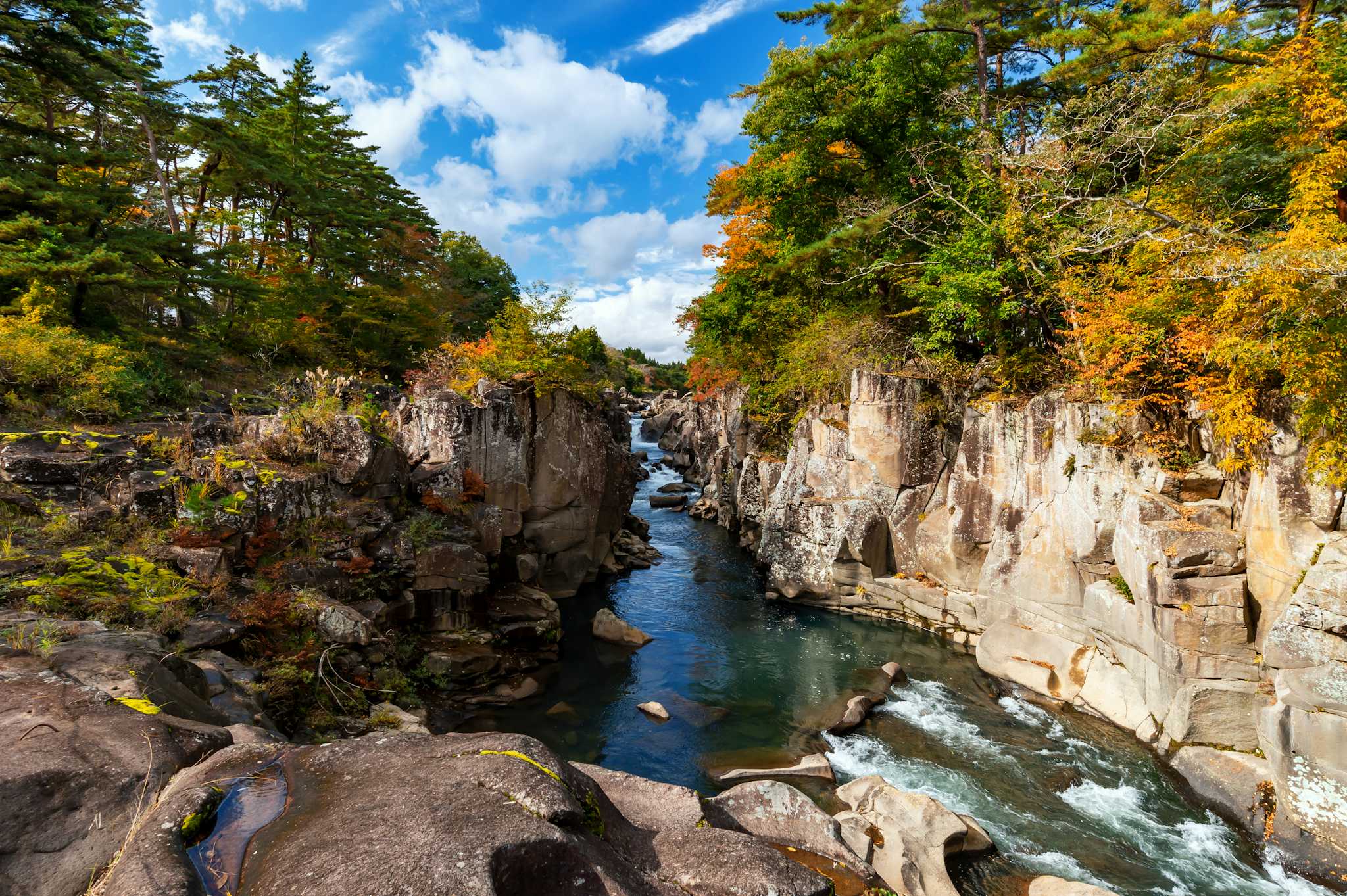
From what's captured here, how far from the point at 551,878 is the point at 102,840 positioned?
346 centimetres

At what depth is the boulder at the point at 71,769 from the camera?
13.9ft

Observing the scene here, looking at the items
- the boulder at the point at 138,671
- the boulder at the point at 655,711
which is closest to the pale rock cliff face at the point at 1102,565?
the boulder at the point at 655,711

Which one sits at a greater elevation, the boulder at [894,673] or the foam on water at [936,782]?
the boulder at [894,673]

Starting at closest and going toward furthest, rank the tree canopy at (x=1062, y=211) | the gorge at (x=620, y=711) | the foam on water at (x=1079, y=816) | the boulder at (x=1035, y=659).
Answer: the gorge at (x=620, y=711)
the foam on water at (x=1079, y=816)
the tree canopy at (x=1062, y=211)
the boulder at (x=1035, y=659)

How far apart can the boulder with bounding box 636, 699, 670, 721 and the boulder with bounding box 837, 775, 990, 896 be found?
4.68 metres

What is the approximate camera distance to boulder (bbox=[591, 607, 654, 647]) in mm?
17828

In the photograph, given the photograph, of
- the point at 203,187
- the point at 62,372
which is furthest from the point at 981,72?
the point at 203,187

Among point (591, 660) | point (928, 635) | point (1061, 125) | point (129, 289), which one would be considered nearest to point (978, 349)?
point (1061, 125)

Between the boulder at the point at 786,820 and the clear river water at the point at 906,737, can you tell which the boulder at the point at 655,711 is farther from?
the boulder at the point at 786,820

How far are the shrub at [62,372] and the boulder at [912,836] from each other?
757 inches

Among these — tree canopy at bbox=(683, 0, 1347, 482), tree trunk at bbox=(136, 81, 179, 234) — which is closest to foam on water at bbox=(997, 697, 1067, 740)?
tree canopy at bbox=(683, 0, 1347, 482)

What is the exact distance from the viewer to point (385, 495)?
15484 mm

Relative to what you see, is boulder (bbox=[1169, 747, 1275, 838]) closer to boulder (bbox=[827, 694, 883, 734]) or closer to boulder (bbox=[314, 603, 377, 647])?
boulder (bbox=[827, 694, 883, 734])

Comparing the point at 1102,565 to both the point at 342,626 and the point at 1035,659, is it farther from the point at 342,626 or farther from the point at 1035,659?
the point at 342,626
